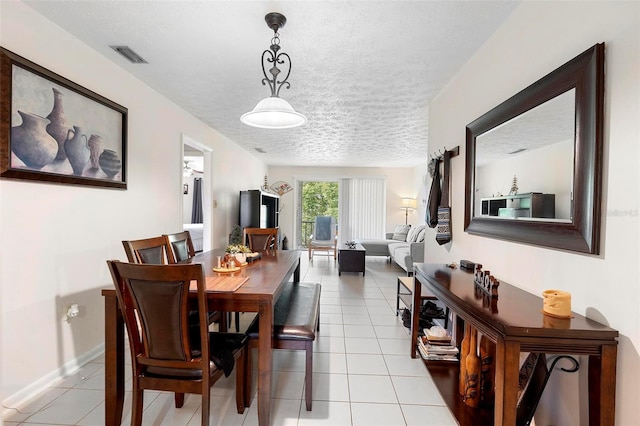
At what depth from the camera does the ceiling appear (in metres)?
1.69

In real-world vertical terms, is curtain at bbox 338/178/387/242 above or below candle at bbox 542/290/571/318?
above

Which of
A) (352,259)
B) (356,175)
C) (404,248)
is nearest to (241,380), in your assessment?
(352,259)

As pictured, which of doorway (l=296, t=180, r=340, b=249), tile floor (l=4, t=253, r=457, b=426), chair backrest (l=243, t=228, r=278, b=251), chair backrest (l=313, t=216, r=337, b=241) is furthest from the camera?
doorway (l=296, t=180, r=340, b=249)

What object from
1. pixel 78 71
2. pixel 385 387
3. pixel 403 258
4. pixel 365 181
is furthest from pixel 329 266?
pixel 78 71

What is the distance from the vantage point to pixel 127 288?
1333mm

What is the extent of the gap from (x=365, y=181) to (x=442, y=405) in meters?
6.35

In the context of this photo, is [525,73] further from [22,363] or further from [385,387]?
[22,363]

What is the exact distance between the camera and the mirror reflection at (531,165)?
1.32m

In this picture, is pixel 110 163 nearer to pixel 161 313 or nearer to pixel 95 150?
pixel 95 150

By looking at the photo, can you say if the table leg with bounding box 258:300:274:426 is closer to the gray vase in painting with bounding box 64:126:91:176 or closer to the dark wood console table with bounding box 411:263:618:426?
the dark wood console table with bounding box 411:263:618:426

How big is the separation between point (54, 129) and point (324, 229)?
534cm

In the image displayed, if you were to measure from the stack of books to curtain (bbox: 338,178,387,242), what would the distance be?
5566 millimetres

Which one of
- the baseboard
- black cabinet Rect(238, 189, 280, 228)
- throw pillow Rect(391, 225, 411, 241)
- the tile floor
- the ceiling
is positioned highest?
the ceiling

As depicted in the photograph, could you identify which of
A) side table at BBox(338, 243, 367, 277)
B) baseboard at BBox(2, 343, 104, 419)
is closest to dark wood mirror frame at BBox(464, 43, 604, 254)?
baseboard at BBox(2, 343, 104, 419)
